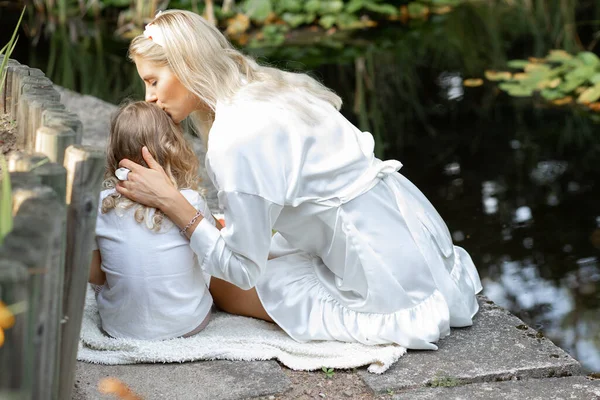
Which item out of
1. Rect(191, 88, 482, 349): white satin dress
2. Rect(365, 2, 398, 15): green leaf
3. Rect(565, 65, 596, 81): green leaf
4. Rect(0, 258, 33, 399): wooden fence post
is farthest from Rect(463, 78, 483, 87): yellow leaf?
Rect(0, 258, 33, 399): wooden fence post

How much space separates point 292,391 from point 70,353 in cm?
56

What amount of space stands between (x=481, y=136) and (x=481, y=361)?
2.69 meters

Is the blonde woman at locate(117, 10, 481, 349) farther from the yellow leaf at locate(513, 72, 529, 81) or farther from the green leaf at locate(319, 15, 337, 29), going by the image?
the green leaf at locate(319, 15, 337, 29)

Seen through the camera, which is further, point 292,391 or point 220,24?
point 220,24

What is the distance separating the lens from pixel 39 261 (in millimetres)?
1191

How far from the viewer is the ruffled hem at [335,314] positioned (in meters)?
2.19

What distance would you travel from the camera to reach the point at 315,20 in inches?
299

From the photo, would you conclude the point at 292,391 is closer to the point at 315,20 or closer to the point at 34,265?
the point at 34,265

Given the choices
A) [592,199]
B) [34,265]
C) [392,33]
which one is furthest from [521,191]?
[392,33]

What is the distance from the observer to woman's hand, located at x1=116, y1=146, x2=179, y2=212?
2.10 meters

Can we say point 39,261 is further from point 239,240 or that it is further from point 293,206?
point 293,206

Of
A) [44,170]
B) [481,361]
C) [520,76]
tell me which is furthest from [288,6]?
[44,170]

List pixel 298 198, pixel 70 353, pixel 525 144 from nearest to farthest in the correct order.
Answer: pixel 70 353 → pixel 298 198 → pixel 525 144

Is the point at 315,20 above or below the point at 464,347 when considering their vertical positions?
below
